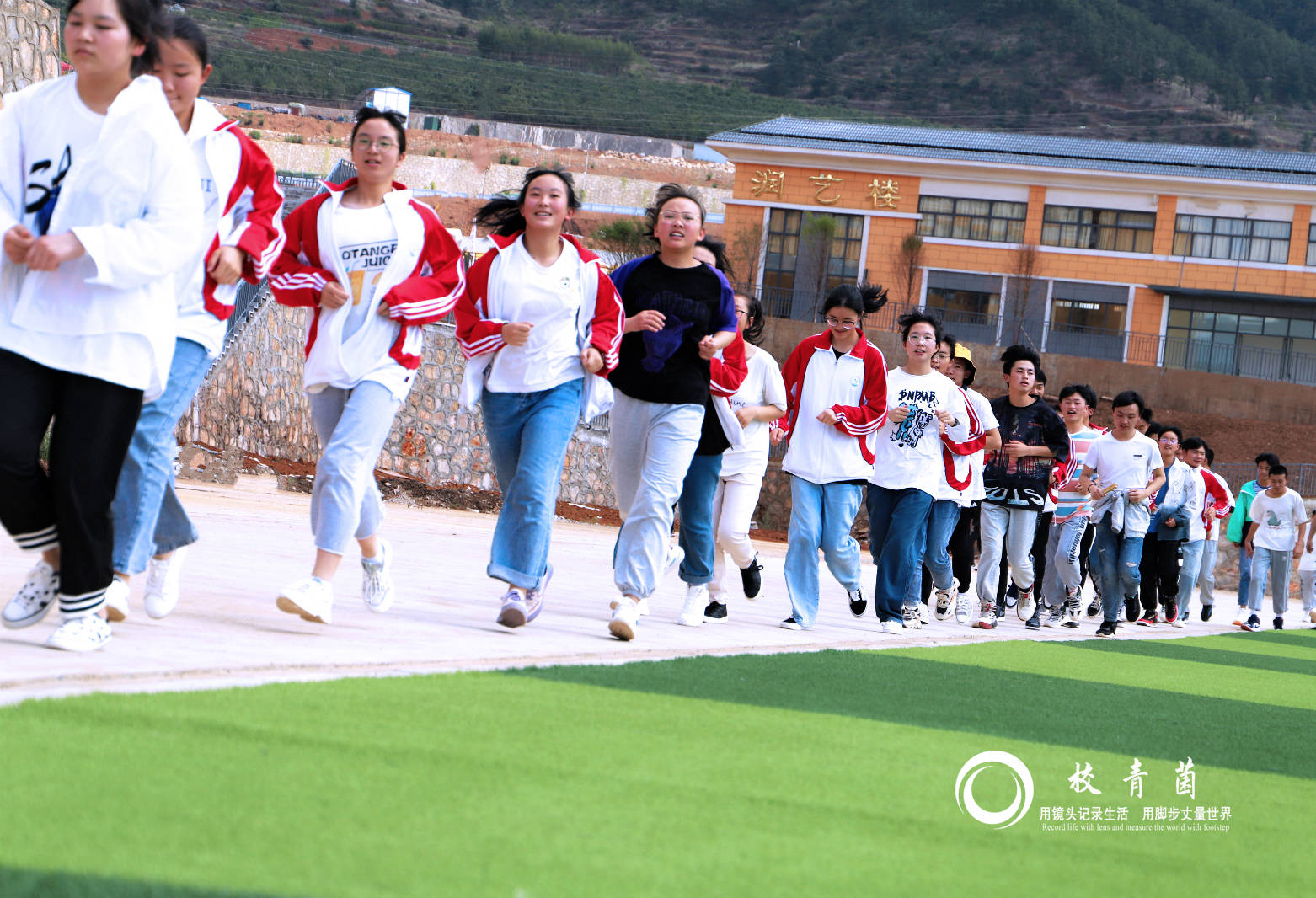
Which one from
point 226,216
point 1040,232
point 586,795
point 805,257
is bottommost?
point 586,795

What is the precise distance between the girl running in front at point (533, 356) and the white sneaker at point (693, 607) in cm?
155

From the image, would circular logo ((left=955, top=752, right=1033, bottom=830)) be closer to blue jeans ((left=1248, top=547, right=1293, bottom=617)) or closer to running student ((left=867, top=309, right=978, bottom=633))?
running student ((left=867, top=309, right=978, bottom=633))

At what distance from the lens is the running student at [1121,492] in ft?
45.3

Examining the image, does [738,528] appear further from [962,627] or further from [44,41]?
[44,41]

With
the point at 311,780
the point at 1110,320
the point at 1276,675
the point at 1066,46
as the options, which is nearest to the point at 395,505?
the point at 1276,675

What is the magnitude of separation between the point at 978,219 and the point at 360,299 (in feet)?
171

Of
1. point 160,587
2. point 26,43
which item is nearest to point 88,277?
point 160,587

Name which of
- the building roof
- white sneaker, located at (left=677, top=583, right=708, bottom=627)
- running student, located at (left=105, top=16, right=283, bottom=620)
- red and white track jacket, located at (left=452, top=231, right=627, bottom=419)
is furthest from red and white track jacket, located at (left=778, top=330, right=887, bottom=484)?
the building roof

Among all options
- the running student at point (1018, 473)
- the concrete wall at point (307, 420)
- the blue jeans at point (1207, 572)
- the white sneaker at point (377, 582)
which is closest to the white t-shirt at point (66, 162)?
the white sneaker at point (377, 582)

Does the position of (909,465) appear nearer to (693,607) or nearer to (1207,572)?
(693,607)

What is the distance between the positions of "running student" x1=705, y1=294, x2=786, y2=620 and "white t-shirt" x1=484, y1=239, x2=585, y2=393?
2.34 m

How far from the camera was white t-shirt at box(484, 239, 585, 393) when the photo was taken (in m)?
7.39

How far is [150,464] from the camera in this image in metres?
5.85

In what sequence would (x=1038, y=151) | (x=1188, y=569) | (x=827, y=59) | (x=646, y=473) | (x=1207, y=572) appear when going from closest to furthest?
(x=646, y=473) < (x=1188, y=569) < (x=1207, y=572) < (x=1038, y=151) < (x=827, y=59)
